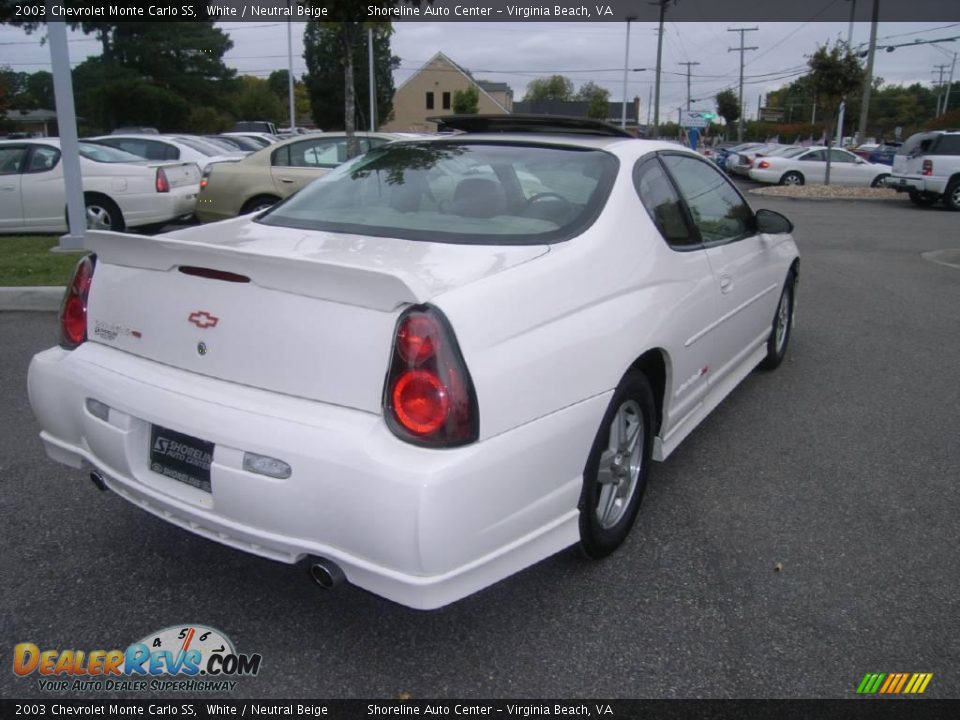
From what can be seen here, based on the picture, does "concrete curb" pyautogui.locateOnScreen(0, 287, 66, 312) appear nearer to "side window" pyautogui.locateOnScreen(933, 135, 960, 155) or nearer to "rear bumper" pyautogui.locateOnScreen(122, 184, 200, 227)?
"rear bumper" pyautogui.locateOnScreen(122, 184, 200, 227)

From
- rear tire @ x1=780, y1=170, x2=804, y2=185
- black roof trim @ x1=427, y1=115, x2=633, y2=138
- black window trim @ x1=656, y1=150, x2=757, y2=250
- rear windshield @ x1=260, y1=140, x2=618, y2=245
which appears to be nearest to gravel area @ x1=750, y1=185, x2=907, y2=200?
rear tire @ x1=780, y1=170, x2=804, y2=185

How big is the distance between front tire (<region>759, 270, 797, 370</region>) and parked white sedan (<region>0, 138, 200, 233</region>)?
7847 millimetres

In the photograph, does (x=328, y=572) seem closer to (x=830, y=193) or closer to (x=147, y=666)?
(x=147, y=666)

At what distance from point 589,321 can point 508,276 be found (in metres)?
0.38

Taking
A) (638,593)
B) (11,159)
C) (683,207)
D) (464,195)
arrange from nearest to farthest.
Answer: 1. (638,593)
2. (464,195)
3. (683,207)
4. (11,159)

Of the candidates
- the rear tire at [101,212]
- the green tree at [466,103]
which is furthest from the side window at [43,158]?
the green tree at [466,103]

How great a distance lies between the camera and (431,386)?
2.22 metres

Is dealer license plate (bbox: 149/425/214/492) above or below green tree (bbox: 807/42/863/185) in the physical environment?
below

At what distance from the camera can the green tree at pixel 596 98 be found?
234 ft

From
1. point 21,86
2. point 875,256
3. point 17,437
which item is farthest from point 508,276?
point 21,86

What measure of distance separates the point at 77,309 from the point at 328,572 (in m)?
1.47

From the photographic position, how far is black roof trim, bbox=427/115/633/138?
4.10 meters

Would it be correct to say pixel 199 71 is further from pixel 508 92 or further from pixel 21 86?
pixel 508 92

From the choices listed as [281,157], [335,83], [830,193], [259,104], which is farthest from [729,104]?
[281,157]
